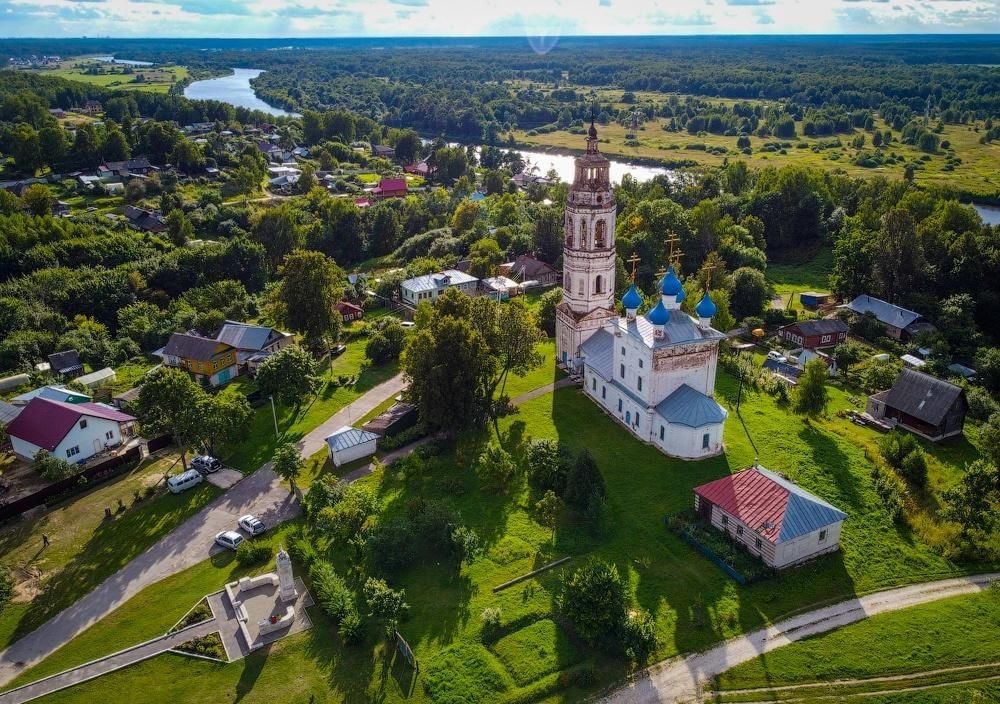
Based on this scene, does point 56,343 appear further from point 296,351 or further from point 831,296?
point 831,296

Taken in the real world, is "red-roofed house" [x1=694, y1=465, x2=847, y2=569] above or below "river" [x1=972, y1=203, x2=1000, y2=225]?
above

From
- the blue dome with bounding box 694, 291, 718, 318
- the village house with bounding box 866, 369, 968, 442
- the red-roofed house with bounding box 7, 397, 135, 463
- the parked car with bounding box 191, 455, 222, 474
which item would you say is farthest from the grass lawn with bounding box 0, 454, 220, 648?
the village house with bounding box 866, 369, 968, 442

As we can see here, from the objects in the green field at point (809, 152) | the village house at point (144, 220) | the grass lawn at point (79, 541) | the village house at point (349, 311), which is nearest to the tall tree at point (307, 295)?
the village house at point (349, 311)

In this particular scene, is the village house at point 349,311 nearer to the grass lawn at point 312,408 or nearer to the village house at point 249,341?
the grass lawn at point 312,408

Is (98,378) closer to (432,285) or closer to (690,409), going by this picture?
(432,285)

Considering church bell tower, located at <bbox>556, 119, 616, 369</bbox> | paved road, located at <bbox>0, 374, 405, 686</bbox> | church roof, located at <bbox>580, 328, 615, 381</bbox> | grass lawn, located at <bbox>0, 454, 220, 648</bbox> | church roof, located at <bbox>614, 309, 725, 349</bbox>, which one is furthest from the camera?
church bell tower, located at <bbox>556, 119, 616, 369</bbox>

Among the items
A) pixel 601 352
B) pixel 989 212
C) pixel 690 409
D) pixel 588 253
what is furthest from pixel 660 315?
pixel 989 212

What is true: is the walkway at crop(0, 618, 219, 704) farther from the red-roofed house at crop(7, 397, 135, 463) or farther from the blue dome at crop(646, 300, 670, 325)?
the blue dome at crop(646, 300, 670, 325)
